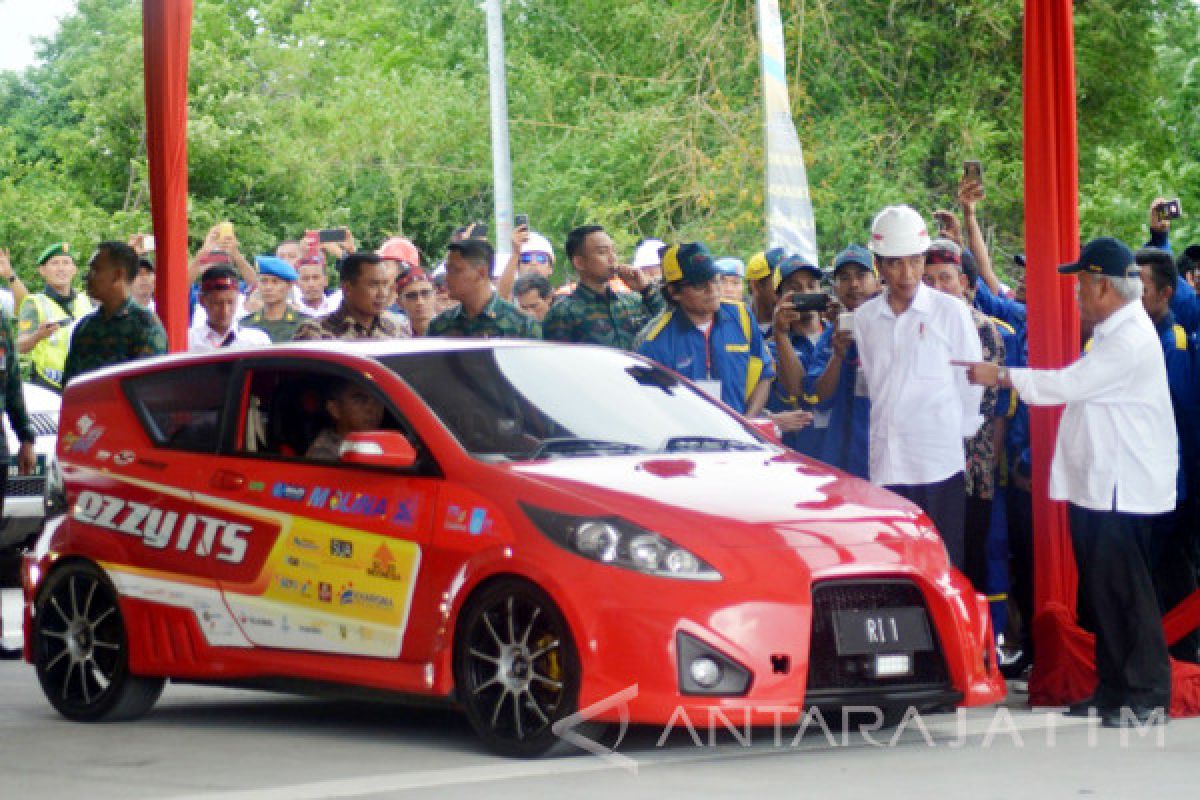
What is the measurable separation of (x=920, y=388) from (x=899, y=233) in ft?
2.34

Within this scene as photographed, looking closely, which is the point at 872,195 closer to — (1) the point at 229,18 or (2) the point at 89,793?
(2) the point at 89,793

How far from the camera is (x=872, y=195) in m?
31.8

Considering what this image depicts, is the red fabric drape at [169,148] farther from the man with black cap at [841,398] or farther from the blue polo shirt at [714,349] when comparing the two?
the man with black cap at [841,398]

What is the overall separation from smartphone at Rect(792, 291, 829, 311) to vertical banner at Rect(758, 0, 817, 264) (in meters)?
7.51

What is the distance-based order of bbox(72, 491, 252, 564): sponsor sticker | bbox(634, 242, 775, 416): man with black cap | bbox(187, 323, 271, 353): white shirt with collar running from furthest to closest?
bbox(187, 323, 271, 353): white shirt with collar → bbox(634, 242, 775, 416): man with black cap → bbox(72, 491, 252, 564): sponsor sticker

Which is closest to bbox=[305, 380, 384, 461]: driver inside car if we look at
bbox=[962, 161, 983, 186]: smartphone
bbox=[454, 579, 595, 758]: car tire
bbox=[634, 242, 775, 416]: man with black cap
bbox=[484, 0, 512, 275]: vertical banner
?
bbox=[454, 579, 595, 758]: car tire

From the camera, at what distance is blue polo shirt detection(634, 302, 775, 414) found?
40.5 ft

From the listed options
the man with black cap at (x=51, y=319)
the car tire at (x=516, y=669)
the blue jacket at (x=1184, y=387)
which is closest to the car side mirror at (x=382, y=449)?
the car tire at (x=516, y=669)

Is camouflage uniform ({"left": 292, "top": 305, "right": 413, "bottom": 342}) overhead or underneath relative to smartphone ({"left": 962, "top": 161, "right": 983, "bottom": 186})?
underneath

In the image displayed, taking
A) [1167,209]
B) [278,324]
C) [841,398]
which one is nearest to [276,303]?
[278,324]

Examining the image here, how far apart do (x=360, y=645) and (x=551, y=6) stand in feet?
111

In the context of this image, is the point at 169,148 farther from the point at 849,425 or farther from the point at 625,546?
the point at 625,546

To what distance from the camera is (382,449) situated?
9344 millimetres

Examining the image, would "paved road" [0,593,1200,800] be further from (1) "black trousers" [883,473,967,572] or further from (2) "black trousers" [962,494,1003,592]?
(2) "black trousers" [962,494,1003,592]
